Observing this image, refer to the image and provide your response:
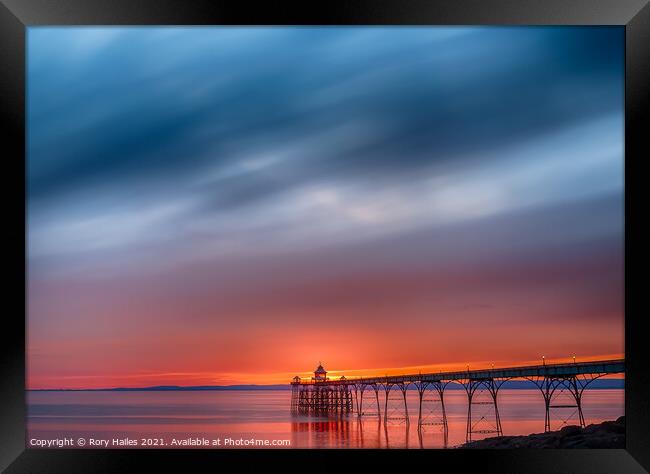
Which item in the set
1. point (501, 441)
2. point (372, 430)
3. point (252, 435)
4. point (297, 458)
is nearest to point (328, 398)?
point (372, 430)

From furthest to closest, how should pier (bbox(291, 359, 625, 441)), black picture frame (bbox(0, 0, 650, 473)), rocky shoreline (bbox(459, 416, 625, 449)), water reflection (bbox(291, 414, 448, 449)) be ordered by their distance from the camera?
water reflection (bbox(291, 414, 448, 449)) → pier (bbox(291, 359, 625, 441)) → rocky shoreline (bbox(459, 416, 625, 449)) → black picture frame (bbox(0, 0, 650, 473))

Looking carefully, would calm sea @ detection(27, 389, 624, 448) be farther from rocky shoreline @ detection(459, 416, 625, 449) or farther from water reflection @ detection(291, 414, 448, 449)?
rocky shoreline @ detection(459, 416, 625, 449)

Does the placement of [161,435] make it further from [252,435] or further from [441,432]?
[441,432]

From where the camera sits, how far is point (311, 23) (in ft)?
26.6

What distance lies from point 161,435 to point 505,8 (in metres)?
28.7

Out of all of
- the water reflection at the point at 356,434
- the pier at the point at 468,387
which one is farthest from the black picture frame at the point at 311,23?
the water reflection at the point at 356,434

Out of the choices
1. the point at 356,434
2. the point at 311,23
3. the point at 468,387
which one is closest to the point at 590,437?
the point at 311,23

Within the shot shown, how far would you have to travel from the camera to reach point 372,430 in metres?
36.8

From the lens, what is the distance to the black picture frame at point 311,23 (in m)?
7.82

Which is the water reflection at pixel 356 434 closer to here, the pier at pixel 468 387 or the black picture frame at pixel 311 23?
the pier at pixel 468 387

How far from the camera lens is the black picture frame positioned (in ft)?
25.7

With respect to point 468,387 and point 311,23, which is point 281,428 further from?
point 311,23

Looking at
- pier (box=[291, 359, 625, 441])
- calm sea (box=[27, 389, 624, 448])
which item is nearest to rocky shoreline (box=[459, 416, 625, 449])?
pier (box=[291, 359, 625, 441])

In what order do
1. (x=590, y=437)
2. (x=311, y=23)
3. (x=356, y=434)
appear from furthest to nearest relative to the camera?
1. (x=356, y=434)
2. (x=590, y=437)
3. (x=311, y=23)
